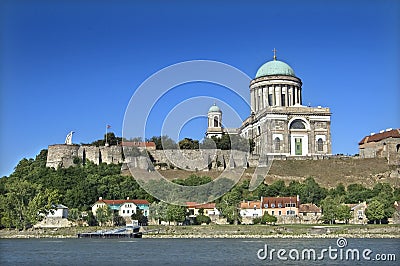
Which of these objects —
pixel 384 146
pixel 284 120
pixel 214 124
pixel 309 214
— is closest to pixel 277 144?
pixel 284 120

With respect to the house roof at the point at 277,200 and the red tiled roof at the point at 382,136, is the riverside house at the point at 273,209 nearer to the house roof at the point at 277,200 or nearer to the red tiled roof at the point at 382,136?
the house roof at the point at 277,200

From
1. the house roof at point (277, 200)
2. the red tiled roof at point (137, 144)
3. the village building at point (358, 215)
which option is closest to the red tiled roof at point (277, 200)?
Result: the house roof at point (277, 200)

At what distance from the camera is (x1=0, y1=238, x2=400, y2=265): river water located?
1279 inches

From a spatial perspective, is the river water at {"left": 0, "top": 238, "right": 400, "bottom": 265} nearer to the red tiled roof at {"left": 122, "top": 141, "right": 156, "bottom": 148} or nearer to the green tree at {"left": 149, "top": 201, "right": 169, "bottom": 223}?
the green tree at {"left": 149, "top": 201, "right": 169, "bottom": 223}

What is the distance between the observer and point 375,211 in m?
53.6

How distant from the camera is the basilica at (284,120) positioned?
245 feet

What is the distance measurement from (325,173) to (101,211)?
82.1ft

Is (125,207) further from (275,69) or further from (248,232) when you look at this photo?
(275,69)

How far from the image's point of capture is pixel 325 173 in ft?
224

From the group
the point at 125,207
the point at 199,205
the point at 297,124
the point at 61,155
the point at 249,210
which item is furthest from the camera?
the point at 297,124

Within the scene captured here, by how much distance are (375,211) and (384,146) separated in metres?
19.7

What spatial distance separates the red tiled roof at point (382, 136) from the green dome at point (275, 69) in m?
12.3

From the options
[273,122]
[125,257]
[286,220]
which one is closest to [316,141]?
[273,122]

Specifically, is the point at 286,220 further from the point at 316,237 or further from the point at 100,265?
the point at 100,265
